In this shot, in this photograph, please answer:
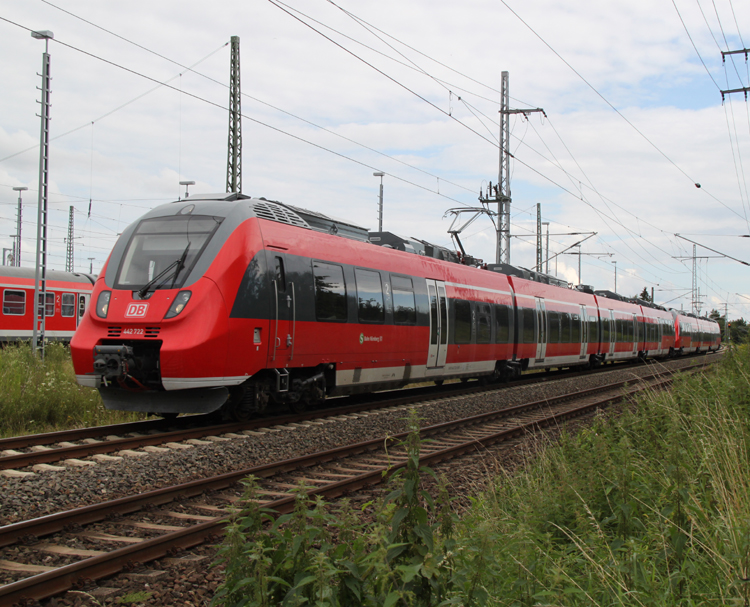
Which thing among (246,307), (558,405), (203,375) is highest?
(246,307)

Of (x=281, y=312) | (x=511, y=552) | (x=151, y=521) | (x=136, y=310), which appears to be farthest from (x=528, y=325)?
(x=511, y=552)

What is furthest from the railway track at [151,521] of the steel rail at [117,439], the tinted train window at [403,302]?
the tinted train window at [403,302]

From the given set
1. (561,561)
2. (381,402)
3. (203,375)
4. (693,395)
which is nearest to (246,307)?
(203,375)

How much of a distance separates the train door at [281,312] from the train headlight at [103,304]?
2319mm

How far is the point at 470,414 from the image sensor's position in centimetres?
1219

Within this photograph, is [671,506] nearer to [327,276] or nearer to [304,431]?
[304,431]

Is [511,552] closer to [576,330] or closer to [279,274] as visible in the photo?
[279,274]

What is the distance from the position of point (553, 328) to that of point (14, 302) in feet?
63.2

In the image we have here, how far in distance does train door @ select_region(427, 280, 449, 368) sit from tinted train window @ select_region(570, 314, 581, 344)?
11.2 m

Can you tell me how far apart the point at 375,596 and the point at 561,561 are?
1.61 m

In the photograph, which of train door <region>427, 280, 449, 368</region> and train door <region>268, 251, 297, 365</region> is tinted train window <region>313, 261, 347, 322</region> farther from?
train door <region>427, 280, 449, 368</region>

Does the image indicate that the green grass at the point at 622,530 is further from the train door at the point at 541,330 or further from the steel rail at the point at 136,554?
the train door at the point at 541,330

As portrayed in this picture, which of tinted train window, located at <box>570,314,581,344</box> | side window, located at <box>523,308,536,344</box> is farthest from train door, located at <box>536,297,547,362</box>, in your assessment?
tinted train window, located at <box>570,314,581,344</box>

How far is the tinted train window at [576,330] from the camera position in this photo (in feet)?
80.1
